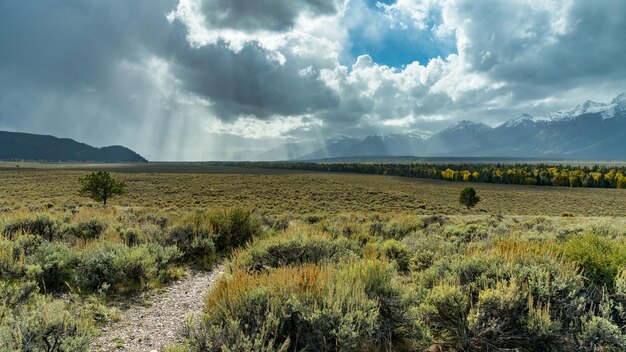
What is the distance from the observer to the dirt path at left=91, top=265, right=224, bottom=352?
4.77 m

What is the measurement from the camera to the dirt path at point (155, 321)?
15.7 ft

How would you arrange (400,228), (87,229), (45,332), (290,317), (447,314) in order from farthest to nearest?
(400,228)
(87,229)
(447,314)
(290,317)
(45,332)

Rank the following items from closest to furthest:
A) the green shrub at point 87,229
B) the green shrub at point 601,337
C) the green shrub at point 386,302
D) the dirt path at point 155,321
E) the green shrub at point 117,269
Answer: the green shrub at point 601,337
the green shrub at point 386,302
the dirt path at point 155,321
the green shrub at point 117,269
the green shrub at point 87,229

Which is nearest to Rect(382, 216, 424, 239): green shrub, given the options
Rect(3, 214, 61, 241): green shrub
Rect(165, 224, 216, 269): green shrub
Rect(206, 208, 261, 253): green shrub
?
Rect(206, 208, 261, 253): green shrub

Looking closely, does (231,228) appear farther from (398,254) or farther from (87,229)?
(398,254)

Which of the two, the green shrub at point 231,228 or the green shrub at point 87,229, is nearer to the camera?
the green shrub at point 87,229

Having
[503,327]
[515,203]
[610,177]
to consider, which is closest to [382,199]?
[515,203]

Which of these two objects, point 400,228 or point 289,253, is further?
point 400,228

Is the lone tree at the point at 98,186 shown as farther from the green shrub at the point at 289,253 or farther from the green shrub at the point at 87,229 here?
the green shrub at the point at 289,253

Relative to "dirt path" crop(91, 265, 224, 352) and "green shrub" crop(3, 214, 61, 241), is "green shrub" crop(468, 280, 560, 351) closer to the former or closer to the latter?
"dirt path" crop(91, 265, 224, 352)

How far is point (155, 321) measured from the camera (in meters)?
5.71

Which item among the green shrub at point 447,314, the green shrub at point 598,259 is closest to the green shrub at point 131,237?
the green shrub at point 447,314

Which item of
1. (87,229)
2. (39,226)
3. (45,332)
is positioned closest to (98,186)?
(87,229)

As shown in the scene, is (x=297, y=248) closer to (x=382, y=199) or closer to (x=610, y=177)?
(x=382, y=199)
